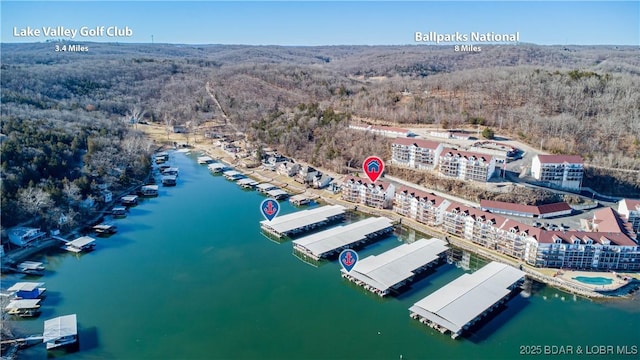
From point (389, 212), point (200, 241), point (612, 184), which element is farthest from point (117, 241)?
point (612, 184)

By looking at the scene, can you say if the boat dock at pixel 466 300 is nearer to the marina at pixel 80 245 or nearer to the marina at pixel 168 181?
the marina at pixel 80 245

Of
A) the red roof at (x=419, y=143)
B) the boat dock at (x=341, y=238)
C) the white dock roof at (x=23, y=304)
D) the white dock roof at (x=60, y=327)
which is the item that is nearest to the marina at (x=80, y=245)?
the white dock roof at (x=23, y=304)

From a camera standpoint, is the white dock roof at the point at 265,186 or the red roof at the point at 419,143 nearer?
the red roof at the point at 419,143

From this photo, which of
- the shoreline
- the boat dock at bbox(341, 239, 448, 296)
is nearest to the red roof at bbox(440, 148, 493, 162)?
the shoreline

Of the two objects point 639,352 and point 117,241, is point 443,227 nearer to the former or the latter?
point 639,352

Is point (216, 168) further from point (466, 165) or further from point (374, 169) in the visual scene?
point (466, 165)

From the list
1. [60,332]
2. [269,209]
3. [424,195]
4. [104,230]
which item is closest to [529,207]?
[424,195]
